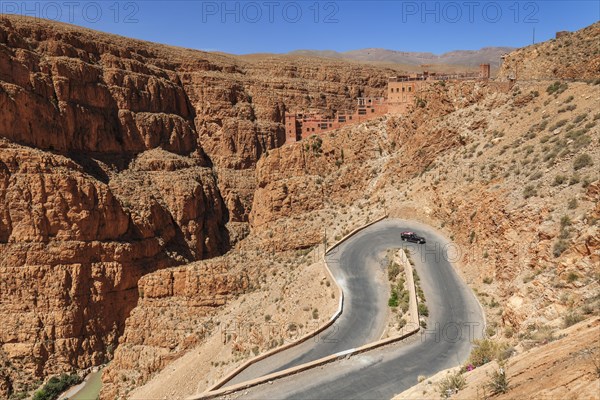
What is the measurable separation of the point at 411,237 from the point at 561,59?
22794 mm

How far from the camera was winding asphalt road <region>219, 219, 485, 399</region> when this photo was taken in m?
14.4

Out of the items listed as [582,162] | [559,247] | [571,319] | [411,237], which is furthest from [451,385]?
[411,237]

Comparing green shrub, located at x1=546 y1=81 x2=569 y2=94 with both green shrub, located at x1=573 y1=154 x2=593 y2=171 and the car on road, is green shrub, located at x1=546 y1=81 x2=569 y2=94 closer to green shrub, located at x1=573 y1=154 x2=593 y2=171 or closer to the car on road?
green shrub, located at x1=573 y1=154 x2=593 y2=171

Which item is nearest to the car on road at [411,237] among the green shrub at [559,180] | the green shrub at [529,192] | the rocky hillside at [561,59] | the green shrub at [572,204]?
the green shrub at [529,192]

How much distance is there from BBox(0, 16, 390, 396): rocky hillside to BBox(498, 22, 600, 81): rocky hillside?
30983 mm

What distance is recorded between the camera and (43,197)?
3769 cm

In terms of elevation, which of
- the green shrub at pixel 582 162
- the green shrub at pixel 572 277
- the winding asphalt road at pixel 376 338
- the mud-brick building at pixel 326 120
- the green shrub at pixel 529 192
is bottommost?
the winding asphalt road at pixel 376 338

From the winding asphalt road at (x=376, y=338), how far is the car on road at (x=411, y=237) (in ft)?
1.20

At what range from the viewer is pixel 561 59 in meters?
36.2

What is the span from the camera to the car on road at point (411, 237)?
89.5 ft

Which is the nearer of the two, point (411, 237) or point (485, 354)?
point (485, 354)

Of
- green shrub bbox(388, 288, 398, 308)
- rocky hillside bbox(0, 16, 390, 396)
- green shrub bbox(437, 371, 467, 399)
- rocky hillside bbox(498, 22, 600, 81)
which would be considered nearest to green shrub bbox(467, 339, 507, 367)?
green shrub bbox(437, 371, 467, 399)

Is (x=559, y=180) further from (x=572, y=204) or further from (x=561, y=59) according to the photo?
(x=561, y=59)

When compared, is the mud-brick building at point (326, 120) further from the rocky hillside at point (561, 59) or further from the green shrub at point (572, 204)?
the green shrub at point (572, 204)
